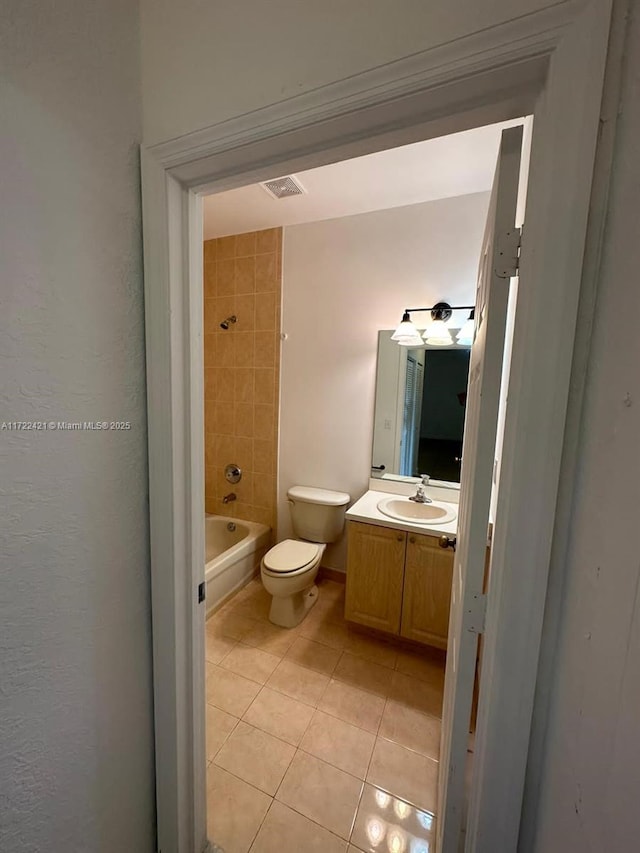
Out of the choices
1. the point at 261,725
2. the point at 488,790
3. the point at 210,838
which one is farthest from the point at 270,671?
the point at 488,790

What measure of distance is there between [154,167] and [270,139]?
0.30 metres

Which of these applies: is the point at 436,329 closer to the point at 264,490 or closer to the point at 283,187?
the point at 283,187

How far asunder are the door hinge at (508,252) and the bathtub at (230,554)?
6.09 feet

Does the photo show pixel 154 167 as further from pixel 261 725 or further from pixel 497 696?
pixel 261 725

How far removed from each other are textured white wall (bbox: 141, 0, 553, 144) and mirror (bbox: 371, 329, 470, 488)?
1647 mm

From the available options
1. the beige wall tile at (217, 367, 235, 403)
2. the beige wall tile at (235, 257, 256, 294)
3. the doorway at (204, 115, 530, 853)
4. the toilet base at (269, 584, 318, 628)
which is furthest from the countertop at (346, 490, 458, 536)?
the beige wall tile at (235, 257, 256, 294)

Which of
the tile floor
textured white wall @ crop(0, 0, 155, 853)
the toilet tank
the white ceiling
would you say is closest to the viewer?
textured white wall @ crop(0, 0, 155, 853)

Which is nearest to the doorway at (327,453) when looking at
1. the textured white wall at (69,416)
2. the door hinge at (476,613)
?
the door hinge at (476,613)

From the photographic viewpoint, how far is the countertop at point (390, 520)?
1735mm

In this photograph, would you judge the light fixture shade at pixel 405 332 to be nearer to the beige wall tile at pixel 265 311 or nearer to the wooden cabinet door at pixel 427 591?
the beige wall tile at pixel 265 311

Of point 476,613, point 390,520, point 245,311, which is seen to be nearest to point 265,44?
point 476,613

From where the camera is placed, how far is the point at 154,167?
0.78 meters

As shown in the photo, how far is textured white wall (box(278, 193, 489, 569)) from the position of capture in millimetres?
2037

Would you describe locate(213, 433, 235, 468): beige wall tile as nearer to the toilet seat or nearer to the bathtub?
the bathtub
